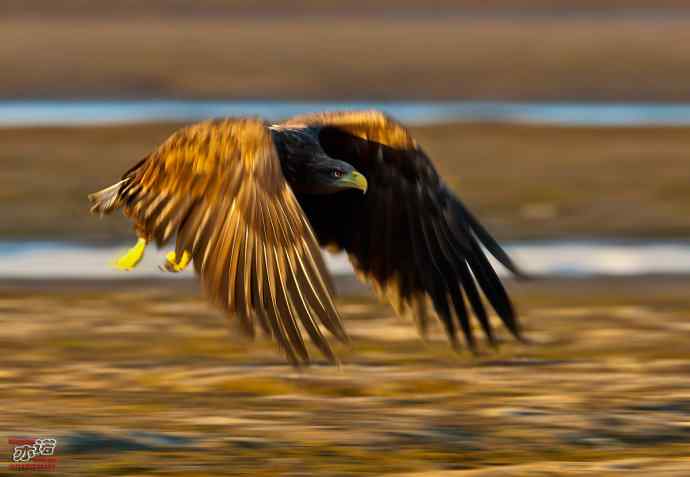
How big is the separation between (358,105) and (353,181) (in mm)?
16583

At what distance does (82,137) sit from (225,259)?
13203mm

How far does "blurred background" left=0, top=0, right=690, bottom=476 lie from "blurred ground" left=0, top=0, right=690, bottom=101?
0.35ft

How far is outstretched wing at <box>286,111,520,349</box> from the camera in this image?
8.48 metres

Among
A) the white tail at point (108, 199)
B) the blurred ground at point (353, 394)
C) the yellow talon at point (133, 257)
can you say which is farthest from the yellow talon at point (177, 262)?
the yellow talon at point (133, 257)

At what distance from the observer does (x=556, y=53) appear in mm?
30109

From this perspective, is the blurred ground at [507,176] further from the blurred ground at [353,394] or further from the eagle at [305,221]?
the eagle at [305,221]

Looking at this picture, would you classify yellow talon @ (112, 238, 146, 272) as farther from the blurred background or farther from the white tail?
the blurred background

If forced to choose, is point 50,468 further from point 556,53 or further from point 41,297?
point 556,53

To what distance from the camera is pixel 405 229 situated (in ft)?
28.2

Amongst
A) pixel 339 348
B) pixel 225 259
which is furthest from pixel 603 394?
pixel 225 259

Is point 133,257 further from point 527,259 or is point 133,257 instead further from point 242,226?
point 527,259

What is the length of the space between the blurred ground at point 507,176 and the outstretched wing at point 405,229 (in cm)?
506

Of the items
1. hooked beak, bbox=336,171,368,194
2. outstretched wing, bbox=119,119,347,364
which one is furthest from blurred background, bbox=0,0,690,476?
hooked beak, bbox=336,171,368,194

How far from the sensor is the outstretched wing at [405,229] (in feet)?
27.8
